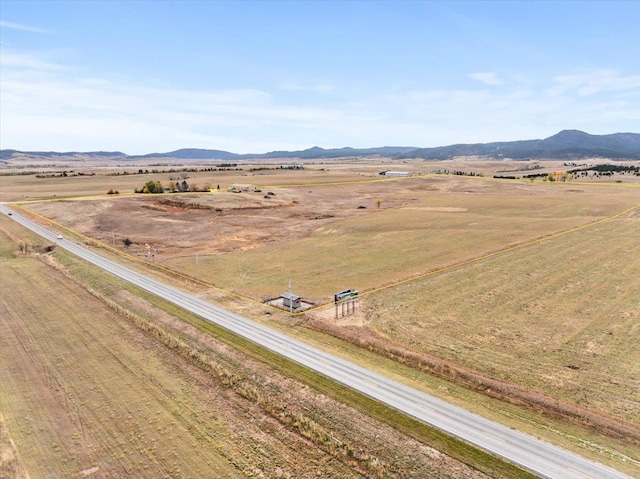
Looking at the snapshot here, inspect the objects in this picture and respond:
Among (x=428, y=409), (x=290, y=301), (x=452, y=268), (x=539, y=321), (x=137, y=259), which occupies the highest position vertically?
(x=137, y=259)

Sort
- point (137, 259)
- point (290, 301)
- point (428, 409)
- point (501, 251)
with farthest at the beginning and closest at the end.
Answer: point (501, 251) → point (137, 259) → point (290, 301) → point (428, 409)

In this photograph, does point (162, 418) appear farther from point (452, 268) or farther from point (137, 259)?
point (137, 259)

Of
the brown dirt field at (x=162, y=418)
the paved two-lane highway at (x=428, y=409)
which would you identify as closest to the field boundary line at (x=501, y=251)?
the paved two-lane highway at (x=428, y=409)

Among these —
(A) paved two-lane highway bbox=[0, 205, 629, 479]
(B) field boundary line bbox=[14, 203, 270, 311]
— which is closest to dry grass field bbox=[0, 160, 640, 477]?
(B) field boundary line bbox=[14, 203, 270, 311]

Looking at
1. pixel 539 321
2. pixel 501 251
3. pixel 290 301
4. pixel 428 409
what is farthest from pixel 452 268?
pixel 428 409

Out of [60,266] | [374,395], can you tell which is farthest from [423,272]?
[60,266]

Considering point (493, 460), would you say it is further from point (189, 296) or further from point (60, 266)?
point (60, 266)

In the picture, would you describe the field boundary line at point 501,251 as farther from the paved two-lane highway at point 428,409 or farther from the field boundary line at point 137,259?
the field boundary line at point 137,259
